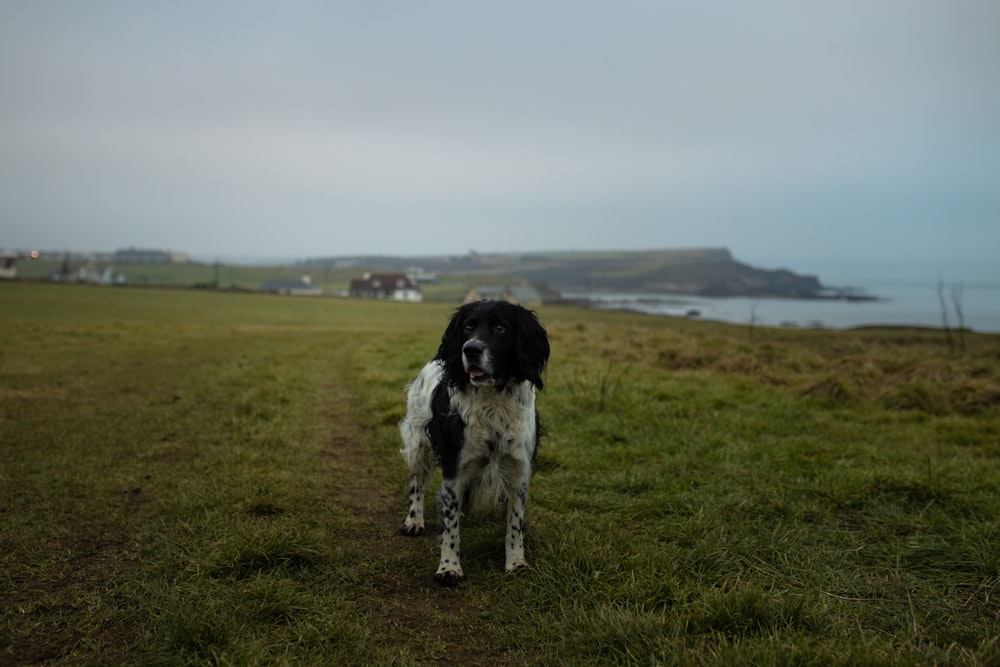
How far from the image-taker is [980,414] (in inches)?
429

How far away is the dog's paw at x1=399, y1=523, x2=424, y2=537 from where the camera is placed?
18.7 feet

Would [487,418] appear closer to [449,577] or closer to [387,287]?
[449,577]

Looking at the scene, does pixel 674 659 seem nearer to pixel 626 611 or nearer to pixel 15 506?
pixel 626 611

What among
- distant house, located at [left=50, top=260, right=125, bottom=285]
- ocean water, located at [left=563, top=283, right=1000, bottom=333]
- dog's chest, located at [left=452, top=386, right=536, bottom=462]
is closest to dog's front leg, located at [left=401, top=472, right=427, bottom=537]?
dog's chest, located at [left=452, top=386, right=536, bottom=462]

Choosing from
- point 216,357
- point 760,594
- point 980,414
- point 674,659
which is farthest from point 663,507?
point 216,357

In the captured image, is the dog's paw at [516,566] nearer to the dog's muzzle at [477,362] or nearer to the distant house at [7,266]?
the dog's muzzle at [477,362]

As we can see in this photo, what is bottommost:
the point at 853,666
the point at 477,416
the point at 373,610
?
the point at 373,610

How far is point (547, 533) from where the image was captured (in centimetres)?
540

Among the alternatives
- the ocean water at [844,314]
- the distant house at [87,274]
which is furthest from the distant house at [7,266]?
the ocean water at [844,314]

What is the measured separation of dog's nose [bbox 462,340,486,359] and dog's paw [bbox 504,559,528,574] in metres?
1.59

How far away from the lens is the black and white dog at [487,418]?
484 centimetres

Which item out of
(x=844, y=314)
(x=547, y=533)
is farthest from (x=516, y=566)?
(x=844, y=314)

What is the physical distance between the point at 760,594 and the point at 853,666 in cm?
73

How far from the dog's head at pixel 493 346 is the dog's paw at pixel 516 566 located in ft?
4.31
